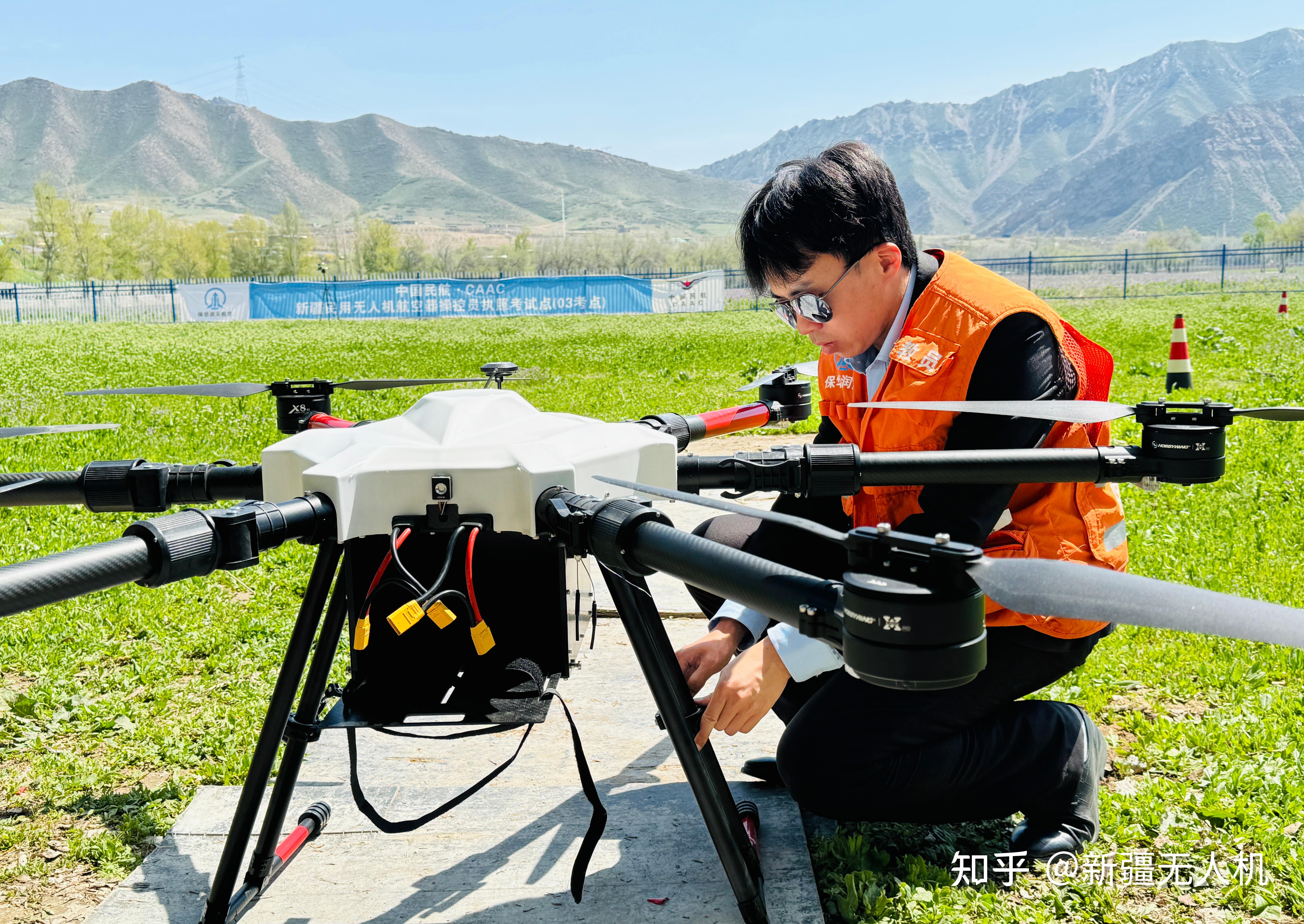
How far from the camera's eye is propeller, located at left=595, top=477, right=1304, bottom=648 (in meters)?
0.95

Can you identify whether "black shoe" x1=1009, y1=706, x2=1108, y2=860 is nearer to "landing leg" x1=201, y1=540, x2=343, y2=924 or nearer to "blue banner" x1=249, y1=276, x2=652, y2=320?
"landing leg" x1=201, y1=540, x2=343, y2=924

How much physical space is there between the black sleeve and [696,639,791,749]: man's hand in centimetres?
45

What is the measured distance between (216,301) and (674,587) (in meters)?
44.2

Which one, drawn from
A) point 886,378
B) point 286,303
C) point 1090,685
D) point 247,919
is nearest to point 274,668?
point 247,919

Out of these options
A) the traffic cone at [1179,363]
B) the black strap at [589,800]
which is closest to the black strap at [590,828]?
the black strap at [589,800]

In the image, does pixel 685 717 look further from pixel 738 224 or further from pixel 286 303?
pixel 286 303

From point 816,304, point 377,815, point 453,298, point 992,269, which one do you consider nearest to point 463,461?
point 377,815

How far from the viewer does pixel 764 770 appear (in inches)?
118

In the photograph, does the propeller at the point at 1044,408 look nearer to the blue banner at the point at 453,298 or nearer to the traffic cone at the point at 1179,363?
the traffic cone at the point at 1179,363

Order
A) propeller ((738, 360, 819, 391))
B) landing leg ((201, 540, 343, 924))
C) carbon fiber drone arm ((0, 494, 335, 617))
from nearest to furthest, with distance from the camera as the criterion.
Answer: carbon fiber drone arm ((0, 494, 335, 617)) < landing leg ((201, 540, 343, 924)) < propeller ((738, 360, 819, 391))

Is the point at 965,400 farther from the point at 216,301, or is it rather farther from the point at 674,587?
the point at 216,301

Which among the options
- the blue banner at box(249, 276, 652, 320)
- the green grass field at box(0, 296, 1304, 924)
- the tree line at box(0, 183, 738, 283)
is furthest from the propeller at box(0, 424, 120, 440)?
the tree line at box(0, 183, 738, 283)

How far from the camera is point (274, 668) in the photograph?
13.4 feet

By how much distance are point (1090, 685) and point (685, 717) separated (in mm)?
2202
